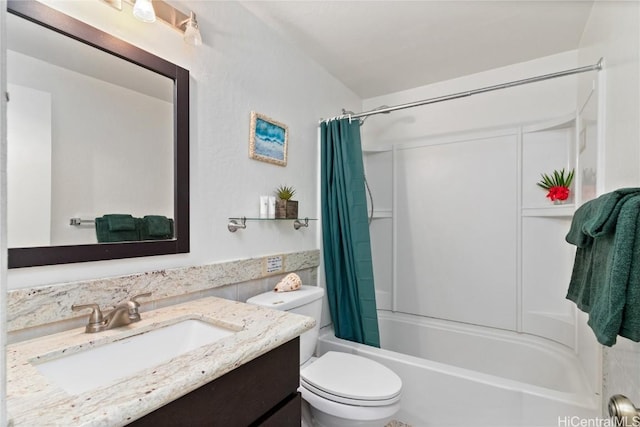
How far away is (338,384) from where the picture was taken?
1.38m

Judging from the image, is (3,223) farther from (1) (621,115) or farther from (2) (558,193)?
(2) (558,193)

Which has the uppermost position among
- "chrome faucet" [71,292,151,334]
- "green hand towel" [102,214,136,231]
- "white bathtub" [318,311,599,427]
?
"green hand towel" [102,214,136,231]

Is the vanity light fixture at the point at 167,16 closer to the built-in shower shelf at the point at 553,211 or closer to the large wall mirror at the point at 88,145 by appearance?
the large wall mirror at the point at 88,145

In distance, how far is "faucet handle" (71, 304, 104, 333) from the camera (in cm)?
96

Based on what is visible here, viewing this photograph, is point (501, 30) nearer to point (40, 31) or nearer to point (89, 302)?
point (40, 31)

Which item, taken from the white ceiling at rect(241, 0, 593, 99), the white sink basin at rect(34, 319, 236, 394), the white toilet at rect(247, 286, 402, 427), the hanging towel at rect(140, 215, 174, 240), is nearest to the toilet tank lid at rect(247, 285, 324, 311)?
the white toilet at rect(247, 286, 402, 427)

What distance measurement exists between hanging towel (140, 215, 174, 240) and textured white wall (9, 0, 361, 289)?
91 millimetres

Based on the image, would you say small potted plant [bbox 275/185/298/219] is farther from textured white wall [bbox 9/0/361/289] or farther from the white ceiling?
the white ceiling

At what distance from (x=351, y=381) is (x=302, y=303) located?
43cm

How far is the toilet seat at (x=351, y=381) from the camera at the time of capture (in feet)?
4.24

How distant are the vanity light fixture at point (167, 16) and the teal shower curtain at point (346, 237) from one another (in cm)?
107

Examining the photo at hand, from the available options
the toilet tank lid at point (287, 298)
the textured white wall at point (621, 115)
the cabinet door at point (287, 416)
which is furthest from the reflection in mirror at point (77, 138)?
the textured white wall at point (621, 115)

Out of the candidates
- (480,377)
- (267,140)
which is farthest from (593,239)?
(267,140)

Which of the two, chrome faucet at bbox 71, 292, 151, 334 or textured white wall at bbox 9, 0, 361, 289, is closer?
chrome faucet at bbox 71, 292, 151, 334
